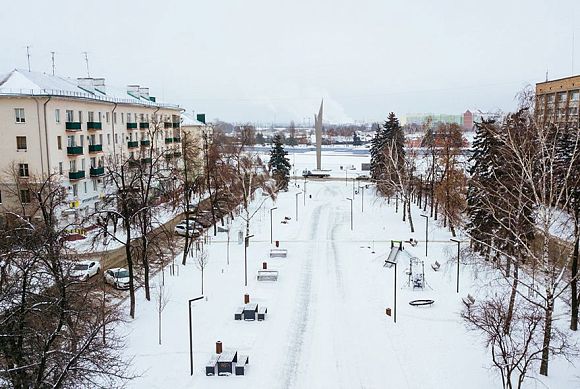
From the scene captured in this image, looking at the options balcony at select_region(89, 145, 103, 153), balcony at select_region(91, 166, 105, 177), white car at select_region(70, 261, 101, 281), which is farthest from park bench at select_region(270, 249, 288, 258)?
balcony at select_region(89, 145, 103, 153)

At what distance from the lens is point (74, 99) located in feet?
139

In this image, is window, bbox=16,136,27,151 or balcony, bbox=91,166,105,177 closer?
window, bbox=16,136,27,151

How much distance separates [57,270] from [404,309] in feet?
51.8

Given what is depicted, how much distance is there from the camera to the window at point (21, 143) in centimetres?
3919

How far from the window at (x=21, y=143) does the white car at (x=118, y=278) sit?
15.1 m

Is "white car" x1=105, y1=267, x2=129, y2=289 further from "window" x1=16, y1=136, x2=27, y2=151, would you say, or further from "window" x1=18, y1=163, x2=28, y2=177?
"window" x1=16, y1=136, x2=27, y2=151

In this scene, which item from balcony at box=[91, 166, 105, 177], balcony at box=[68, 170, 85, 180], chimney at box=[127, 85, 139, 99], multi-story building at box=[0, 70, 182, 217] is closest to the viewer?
multi-story building at box=[0, 70, 182, 217]

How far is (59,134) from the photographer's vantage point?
41.1 metres

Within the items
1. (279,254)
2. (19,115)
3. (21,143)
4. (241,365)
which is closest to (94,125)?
(19,115)

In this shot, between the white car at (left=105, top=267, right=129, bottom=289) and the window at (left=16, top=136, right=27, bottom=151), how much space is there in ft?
49.4

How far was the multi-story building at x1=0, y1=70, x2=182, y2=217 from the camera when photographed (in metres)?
39.0

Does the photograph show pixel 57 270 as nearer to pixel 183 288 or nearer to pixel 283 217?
pixel 183 288

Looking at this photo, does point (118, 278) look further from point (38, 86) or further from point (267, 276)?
point (38, 86)

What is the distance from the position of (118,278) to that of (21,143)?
16374 mm
